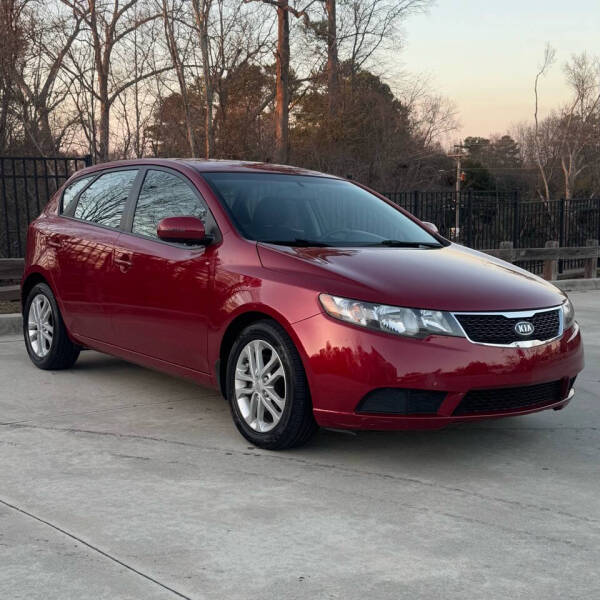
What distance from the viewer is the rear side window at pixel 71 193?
682cm

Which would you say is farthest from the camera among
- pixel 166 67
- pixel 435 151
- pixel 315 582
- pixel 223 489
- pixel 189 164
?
pixel 435 151

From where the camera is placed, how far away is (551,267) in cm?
1581

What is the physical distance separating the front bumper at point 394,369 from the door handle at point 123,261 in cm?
179

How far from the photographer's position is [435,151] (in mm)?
35219

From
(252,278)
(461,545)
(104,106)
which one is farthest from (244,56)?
(461,545)

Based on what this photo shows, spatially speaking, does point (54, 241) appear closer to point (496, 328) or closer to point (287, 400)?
point (287, 400)

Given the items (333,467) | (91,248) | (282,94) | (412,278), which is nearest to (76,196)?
(91,248)

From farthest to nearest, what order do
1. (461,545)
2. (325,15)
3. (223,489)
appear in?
(325,15) < (223,489) < (461,545)

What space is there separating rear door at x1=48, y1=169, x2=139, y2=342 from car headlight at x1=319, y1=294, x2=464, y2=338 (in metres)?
2.33

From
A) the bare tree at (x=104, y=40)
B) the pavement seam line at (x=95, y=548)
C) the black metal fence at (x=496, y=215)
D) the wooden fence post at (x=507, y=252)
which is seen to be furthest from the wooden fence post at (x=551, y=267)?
the pavement seam line at (x=95, y=548)

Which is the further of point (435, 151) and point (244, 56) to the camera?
point (435, 151)

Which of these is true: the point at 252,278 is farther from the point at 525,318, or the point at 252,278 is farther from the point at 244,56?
the point at 244,56

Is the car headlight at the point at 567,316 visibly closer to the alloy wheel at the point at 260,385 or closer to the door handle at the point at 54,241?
the alloy wheel at the point at 260,385

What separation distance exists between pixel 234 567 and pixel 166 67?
14.8 m
